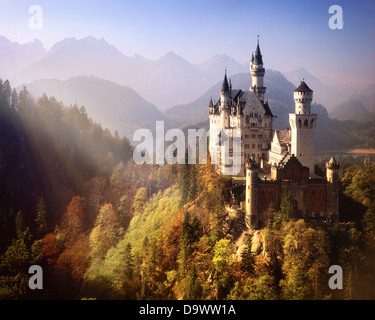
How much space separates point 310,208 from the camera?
26.7 meters

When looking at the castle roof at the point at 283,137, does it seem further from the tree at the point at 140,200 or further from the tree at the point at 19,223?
the tree at the point at 19,223

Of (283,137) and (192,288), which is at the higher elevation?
(283,137)

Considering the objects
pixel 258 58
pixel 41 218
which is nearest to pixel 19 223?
pixel 41 218

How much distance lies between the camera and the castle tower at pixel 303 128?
1130 inches

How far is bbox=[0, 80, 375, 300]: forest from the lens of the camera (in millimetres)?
24844

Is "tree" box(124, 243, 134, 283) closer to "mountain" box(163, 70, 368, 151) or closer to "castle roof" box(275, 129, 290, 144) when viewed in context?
"castle roof" box(275, 129, 290, 144)

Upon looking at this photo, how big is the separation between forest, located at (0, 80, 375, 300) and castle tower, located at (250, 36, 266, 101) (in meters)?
8.76

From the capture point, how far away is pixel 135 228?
3544cm

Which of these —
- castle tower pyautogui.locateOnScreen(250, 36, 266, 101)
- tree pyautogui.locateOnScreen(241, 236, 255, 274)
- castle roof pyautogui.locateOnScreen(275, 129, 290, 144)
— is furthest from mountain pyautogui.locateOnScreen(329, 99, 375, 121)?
tree pyautogui.locateOnScreen(241, 236, 255, 274)

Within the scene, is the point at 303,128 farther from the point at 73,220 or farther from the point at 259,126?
the point at 73,220

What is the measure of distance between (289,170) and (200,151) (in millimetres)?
12757

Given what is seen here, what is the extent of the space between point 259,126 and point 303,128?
18.6 feet
